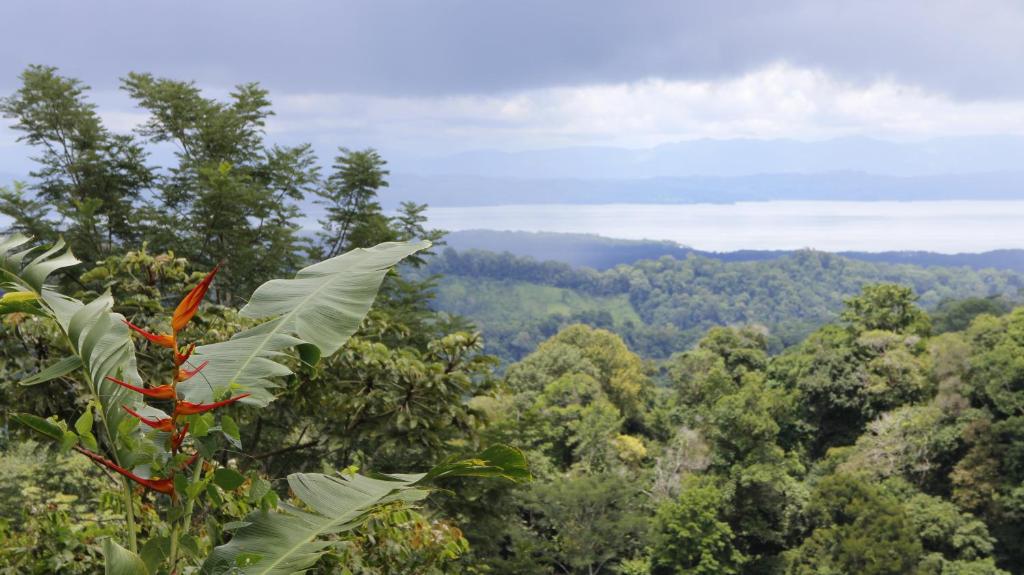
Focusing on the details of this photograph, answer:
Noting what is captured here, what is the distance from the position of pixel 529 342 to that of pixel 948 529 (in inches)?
2232

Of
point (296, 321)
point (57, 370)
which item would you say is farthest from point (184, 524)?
point (296, 321)

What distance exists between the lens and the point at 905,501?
18828 mm

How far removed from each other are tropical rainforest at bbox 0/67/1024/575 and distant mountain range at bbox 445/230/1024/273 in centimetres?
9404

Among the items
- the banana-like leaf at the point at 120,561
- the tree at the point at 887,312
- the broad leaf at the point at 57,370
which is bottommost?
the tree at the point at 887,312

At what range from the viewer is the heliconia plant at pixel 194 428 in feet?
4.72

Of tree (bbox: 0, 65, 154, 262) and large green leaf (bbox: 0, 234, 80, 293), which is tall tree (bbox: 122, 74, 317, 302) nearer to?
tree (bbox: 0, 65, 154, 262)

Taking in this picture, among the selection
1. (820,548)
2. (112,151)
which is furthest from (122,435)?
(820,548)

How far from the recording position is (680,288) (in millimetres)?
99688

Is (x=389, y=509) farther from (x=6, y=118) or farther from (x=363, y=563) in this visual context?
(x=6, y=118)

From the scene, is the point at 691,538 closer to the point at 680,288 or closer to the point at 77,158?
the point at 77,158

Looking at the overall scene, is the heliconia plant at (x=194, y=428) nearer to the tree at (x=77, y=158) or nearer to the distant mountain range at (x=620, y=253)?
the tree at (x=77, y=158)

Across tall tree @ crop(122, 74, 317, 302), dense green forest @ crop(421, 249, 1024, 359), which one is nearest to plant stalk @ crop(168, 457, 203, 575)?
tall tree @ crop(122, 74, 317, 302)

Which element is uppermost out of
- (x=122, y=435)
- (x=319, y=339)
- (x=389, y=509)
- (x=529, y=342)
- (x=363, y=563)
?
(x=319, y=339)

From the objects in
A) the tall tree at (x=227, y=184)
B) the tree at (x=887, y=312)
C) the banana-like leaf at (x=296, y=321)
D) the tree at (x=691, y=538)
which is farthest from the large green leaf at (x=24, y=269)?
the tree at (x=887, y=312)
